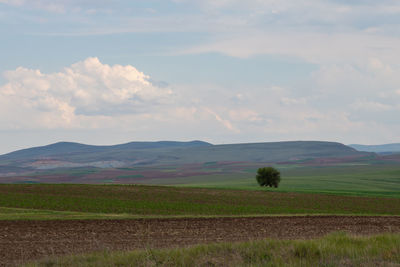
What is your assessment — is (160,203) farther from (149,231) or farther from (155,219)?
(149,231)

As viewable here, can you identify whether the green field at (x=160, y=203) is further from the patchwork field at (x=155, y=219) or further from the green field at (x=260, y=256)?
the green field at (x=260, y=256)

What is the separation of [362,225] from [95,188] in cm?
4198

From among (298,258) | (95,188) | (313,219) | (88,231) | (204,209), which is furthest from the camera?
(95,188)

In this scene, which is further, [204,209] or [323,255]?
[204,209]

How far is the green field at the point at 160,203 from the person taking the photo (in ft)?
139

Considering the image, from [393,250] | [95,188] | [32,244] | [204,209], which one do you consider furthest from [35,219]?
[95,188]

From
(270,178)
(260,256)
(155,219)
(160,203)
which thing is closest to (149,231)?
(155,219)

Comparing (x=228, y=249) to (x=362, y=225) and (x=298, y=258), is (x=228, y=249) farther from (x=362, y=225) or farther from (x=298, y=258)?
(x=362, y=225)

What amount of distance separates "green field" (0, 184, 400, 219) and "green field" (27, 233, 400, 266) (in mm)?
19457

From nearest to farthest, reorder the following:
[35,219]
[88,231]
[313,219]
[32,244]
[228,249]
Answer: [228,249] < [32,244] < [88,231] < [35,219] < [313,219]

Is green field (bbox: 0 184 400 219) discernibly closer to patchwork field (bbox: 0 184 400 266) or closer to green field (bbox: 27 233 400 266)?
patchwork field (bbox: 0 184 400 266)

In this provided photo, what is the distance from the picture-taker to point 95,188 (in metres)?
67.2

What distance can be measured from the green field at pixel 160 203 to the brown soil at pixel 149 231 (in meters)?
5.98

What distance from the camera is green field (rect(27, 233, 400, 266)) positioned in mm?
15570
